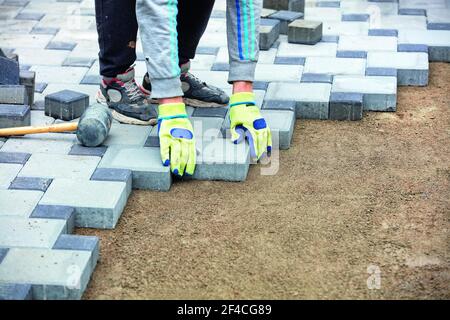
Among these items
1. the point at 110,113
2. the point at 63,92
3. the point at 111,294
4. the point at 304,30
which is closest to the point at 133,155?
the point at 110,113

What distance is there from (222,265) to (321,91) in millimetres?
1612

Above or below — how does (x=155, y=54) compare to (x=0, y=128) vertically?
above

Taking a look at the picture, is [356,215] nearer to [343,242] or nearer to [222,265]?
[343,242]

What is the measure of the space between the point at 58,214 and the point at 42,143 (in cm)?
73

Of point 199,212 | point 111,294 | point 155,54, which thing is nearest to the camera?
point 111,294

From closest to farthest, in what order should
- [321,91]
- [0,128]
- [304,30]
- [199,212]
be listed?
1. [199,212]
2. [0,128]
3. [321,91]
4. [304,30]

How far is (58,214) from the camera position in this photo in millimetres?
3262

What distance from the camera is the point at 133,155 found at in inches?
147

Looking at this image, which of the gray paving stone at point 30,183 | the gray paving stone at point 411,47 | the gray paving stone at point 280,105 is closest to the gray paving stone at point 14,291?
the gray paving stone at point 30,183

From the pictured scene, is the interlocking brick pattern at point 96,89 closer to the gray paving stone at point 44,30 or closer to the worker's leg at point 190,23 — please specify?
the gray paving stone at point 44,30

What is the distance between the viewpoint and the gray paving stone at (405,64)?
4.71 meters

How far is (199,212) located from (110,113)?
2.39ft

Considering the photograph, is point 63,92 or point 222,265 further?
point 63,92

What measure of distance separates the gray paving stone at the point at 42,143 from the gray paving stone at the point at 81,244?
806 millimetres
